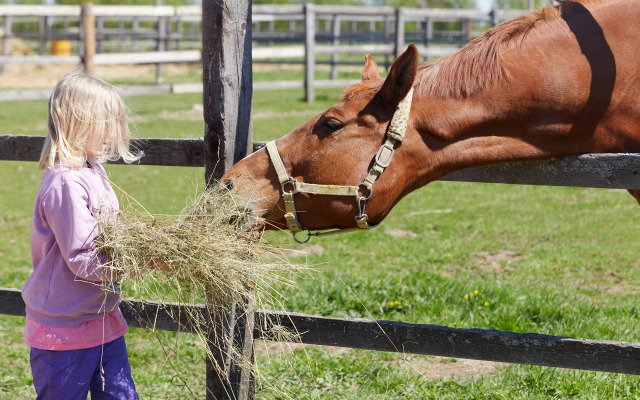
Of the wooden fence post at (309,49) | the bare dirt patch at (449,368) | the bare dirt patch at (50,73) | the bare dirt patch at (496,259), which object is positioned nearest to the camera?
the bare dirt patch at (449,368)

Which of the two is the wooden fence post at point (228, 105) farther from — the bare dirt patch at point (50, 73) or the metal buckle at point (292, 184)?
the bare dirt patch at point (50, 73)

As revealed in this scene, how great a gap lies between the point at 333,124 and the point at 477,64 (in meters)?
0.62

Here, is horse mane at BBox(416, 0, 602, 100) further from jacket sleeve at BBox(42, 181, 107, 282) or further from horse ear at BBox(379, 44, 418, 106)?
jacket sleeve at BBox(42, 181, 107, 282)

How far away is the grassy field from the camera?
3.75 metres

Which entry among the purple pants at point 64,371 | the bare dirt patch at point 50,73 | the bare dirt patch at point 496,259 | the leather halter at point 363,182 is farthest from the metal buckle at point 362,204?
the bare dirt patch at point 50,73

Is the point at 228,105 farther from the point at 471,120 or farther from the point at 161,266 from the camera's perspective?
the point at 471,120

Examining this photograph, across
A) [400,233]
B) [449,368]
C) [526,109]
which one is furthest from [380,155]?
[400,233]

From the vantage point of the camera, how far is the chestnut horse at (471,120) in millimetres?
2742

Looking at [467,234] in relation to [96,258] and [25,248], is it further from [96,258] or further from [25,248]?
[96,258]

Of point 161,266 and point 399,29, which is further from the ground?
point 399,29

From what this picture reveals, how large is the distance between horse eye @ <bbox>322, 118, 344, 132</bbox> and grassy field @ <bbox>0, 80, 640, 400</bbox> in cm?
48

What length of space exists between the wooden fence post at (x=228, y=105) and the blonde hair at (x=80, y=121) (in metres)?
0.53

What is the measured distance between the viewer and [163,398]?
12.3 ft

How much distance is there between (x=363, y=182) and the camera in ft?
8.94
